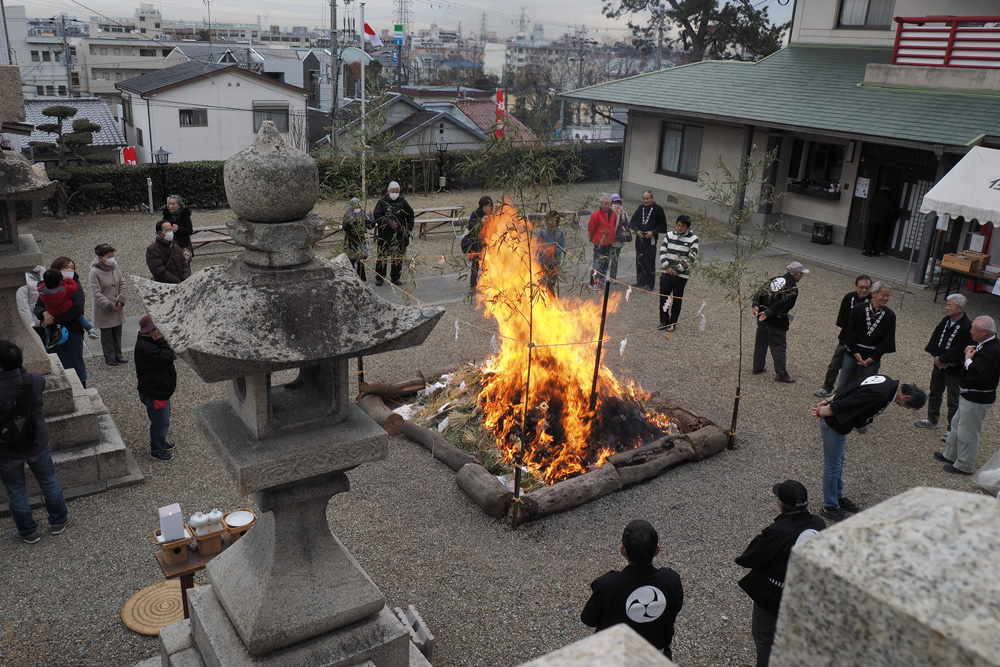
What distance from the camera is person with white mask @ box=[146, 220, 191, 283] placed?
10.1m

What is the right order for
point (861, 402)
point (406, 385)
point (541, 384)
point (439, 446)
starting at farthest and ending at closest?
point (406, 385) < point (541, 384) < point (439, 446) < point (861, 402)

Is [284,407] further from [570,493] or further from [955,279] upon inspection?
[955,279]

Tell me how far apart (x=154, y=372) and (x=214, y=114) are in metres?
29.9

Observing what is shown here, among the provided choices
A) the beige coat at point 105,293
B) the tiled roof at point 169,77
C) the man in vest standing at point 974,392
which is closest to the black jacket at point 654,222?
the man in vest standing at point 974,392

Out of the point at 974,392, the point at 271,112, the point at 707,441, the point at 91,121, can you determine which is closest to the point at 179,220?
the point at 707,441

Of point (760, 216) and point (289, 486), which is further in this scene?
point (760, 216)

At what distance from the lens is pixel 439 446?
324 inches

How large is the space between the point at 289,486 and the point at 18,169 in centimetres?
495

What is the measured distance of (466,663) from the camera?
5.52 meters

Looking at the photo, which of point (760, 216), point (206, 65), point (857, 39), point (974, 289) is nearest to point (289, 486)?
point (974, 289)

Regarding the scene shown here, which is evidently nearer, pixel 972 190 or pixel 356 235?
pixel 356 235

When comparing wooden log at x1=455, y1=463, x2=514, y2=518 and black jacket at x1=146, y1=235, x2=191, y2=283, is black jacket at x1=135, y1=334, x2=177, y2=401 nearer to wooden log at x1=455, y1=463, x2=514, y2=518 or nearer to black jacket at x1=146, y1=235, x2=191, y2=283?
black jacket at x1=146, y1=235, x2=191, y2=283

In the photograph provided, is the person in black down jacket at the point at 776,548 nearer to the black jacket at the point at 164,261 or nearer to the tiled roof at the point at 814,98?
the black jacket at the point at 164,261

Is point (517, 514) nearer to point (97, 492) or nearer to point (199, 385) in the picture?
point (97, 492)
